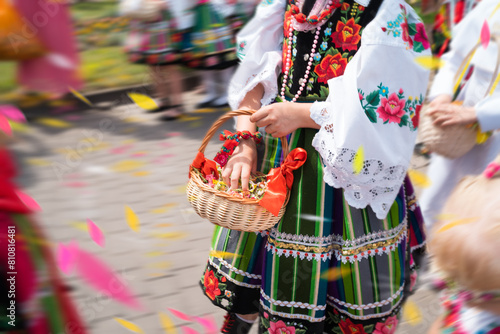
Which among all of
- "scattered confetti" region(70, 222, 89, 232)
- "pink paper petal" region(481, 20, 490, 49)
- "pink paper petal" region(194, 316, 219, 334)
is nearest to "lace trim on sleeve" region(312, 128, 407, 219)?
"pink paper petal" region(481, 20, 490, 49)

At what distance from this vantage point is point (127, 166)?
12.7 ft

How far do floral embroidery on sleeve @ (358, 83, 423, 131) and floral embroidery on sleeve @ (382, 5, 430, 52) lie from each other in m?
0.14

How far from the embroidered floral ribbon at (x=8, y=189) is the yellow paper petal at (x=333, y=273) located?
87 cm

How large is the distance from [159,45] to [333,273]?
2.53 m

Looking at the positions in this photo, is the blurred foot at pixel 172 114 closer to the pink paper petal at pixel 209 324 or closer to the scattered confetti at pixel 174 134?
the scattered confetti at pixel 174 134

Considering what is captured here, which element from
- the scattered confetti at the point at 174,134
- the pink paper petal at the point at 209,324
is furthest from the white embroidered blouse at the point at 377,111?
the scattered confetti at the point at 174,134

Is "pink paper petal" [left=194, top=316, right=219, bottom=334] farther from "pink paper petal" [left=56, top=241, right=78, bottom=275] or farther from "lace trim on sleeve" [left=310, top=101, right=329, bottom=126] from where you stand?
"lace trim on sleeve" [left=310, top=101, right=329, bottom=126]

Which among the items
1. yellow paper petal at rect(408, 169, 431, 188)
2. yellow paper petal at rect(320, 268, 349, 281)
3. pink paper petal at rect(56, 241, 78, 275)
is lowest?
yellow paper petal at rect(408, 169, 431, 188)

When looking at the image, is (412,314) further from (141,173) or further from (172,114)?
(172,114)

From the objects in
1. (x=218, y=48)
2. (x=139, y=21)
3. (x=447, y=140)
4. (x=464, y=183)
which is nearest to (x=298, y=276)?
(x=464, y=183)

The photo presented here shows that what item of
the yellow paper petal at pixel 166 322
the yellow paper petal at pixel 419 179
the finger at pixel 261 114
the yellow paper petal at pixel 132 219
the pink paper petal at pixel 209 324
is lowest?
the yellow paper petal at pixel 132 219

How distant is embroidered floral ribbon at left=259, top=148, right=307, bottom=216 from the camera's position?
1.51m

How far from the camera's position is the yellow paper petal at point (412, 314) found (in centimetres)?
232

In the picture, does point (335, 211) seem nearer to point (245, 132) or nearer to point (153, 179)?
point (245, 132)
